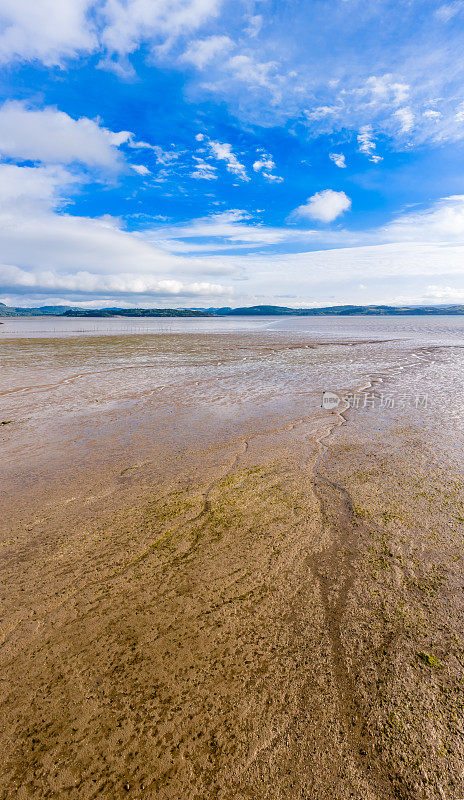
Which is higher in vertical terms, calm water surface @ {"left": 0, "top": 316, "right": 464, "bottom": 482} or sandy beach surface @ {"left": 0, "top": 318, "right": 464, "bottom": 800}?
calm water surface @ {"left": 0, "top": 316, "right": 464, "bottom": 482}

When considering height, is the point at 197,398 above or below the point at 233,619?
above

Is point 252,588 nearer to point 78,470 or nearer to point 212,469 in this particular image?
point 212,469

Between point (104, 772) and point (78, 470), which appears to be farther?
point (78, 470)

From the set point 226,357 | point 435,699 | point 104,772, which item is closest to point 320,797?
point 435,699

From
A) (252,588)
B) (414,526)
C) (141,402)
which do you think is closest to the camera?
(252,588)

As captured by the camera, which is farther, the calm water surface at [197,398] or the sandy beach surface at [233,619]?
the calm water surface at [197,398]

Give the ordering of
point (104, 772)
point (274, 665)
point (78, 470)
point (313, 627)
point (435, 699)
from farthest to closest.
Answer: point (78, 470), point (313, 627), point (274, 665), point (435, 699), point (104, 772)

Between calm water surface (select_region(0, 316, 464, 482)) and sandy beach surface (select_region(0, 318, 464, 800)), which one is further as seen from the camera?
calm water surface (select_region(0, 316, 464, 482))

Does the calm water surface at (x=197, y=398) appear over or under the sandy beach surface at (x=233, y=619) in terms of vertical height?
over
